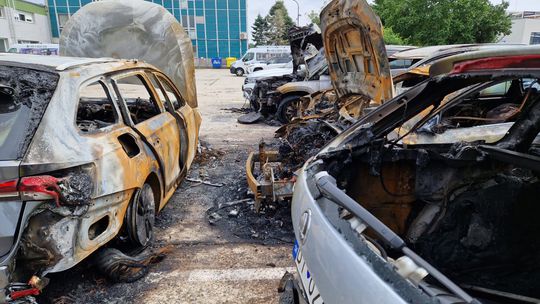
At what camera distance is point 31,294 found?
7.38 ft

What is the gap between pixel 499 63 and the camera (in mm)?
1618

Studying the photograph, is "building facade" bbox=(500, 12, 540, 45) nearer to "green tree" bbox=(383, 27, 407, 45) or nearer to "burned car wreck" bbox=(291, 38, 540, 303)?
"green tree" bbox=(383, 27, 407, 45)

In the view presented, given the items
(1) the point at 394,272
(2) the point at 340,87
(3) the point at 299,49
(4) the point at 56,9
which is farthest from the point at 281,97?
(4) the point at 56,9

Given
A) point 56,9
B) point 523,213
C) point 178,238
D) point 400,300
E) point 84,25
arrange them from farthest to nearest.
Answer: point 56,9
point 84,25
point 178,238
point 523,213
point 400,300

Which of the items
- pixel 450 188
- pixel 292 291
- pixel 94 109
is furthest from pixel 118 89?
pixel 450 188

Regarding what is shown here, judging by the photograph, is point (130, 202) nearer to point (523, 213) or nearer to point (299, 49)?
point (523, 213)

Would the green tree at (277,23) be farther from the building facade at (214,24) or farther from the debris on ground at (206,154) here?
the debris on ground at (206,154)

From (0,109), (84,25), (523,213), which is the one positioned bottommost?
(523,213)

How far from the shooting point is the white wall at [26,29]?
32.8 m

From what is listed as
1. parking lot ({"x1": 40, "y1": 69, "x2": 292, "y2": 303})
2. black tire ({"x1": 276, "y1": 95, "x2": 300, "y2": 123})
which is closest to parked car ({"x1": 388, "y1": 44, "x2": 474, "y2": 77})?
black tire ({"x1": 276, "y1": 95, "x2": 300, "y2": 123})

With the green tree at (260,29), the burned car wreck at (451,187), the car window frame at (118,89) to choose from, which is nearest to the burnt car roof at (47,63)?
the car window frame at (118,89)

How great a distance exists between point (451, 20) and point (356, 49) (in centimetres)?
1526

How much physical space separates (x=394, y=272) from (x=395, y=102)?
1346mm

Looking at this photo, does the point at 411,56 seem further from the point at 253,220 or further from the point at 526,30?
the point at 526,30
